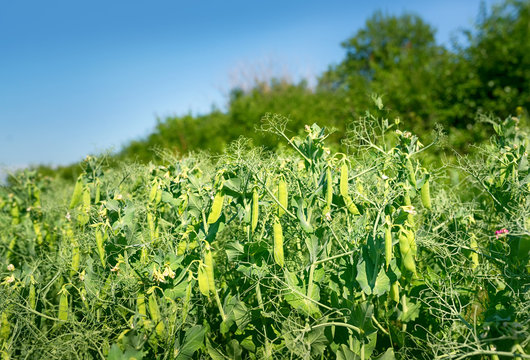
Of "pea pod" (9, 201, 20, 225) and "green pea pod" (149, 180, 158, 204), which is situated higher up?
"pea pod" (9, 201, 20, 225)

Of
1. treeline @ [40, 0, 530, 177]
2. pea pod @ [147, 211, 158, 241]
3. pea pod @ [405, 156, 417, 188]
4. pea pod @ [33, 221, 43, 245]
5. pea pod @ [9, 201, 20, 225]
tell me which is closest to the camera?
pea pod @ [405, 156, 417, 188]

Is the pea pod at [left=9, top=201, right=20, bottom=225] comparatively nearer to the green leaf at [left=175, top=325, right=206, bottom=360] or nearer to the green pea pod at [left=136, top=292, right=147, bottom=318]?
the green pea pod at [left=136, top=292, right=147, bottom=318]

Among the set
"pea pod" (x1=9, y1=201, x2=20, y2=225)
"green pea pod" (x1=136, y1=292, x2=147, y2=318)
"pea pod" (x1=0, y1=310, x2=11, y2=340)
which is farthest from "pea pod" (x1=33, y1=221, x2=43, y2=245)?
"green pea pod" (x1=136, y1=292, x2=147, y2=318)

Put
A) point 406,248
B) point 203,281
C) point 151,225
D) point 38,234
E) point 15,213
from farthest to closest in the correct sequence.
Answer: point 15,213
point 38,234
point 151,225
point 203,281
point 406,248

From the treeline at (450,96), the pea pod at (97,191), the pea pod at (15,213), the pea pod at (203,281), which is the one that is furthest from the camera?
the treeline at (450,96)

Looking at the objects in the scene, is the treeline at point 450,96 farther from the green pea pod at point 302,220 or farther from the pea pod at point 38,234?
the green pea pod at point 302,220

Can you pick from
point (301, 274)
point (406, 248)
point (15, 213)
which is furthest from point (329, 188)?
point (15, 213)

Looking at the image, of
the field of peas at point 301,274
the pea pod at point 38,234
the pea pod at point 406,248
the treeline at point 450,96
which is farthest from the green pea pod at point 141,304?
the treeline at point 450,96

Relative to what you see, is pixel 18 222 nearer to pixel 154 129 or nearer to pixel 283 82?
pixel 154 129

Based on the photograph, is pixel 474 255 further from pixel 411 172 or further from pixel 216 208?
pixel 216 208

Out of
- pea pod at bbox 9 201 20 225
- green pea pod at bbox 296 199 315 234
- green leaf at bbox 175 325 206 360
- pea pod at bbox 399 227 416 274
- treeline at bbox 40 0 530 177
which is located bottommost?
green leaf at bbox 175 325 206 360

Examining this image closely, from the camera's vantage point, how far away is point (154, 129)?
9719 mm

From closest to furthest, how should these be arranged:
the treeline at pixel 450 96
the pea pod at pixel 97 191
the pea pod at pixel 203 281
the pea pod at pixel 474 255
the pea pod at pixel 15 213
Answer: the pea pod at pixel 203 281 → the pea pod at pixel 474 255 → the pea pod at pixel 97 191 → the pea pod at pixel 15 213 → the treeline at pixel 450 96

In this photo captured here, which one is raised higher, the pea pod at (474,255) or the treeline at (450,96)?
the treeline at (450,96)
